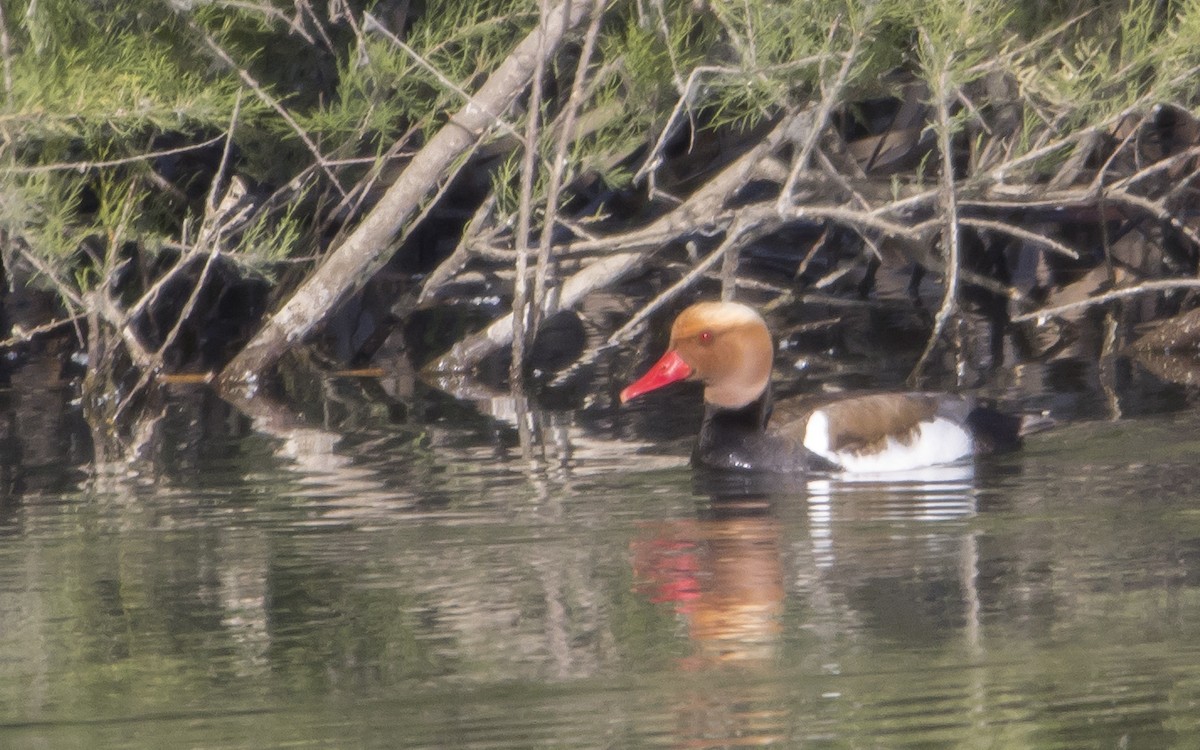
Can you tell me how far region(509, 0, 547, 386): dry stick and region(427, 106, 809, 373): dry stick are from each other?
291 millimetres

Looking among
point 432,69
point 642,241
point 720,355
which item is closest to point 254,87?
point 432,69

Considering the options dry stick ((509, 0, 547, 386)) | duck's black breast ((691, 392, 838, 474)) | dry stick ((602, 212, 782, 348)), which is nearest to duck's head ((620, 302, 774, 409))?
duck's black breast ((691, 392, 838, 474))

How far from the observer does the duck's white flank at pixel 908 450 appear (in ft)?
23.6

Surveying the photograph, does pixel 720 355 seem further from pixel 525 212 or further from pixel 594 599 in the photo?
pixel 594 599

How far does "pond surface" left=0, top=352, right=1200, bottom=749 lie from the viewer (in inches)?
159

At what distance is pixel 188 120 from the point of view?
30.8 ft

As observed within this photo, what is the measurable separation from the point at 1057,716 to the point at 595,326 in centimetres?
794

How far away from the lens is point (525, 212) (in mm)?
8820

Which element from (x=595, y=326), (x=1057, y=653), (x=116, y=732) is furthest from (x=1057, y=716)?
(x=595, y=326)

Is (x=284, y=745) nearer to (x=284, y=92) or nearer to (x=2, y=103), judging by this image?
(x=2, y=103)

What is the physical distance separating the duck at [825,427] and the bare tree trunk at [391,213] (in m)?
1.83

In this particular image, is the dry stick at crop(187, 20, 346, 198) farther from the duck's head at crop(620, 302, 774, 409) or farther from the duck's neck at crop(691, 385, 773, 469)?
the duck's neck at crop(691, 385, 773, 469)

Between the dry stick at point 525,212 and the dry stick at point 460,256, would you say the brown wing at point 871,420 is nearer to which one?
the dry stick at point 525,212

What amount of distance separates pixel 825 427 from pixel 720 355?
0.58 m
